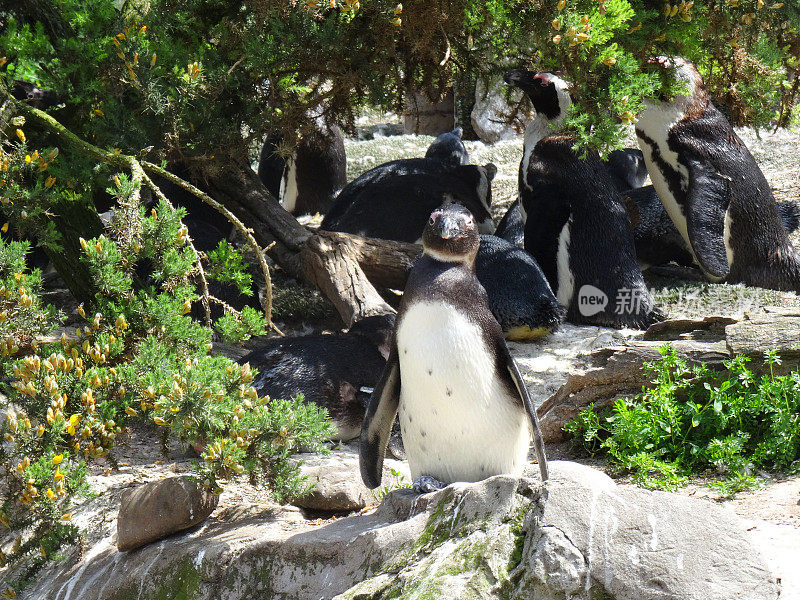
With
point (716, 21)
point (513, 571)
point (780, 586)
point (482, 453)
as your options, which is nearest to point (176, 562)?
point (482, 453)

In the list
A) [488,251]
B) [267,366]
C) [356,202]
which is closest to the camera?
[267,366]

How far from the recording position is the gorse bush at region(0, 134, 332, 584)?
3061mm

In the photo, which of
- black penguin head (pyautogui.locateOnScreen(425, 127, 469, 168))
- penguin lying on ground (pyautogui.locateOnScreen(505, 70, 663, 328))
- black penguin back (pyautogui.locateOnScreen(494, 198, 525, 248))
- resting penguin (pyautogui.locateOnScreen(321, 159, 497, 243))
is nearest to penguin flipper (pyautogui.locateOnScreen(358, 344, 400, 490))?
penguin lying on ground (pyautogui.locateOnScreen(505, 70, 663, 328))

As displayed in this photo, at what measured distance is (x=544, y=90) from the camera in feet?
22.6

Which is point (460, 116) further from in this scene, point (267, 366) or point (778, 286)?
point (267, 366)

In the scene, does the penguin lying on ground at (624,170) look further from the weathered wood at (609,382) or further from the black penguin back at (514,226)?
the weathered wood at (609,382)

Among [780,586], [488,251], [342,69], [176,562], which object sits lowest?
[176,562]

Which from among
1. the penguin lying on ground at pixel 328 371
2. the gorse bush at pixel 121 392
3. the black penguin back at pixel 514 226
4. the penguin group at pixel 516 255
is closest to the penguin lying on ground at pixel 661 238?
the penguin group at pixel 516 255

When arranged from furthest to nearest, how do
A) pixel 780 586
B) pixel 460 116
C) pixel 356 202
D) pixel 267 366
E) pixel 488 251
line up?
pixel 460 116
pixel 356 202
pixel 488 251
pixel 267 366
pixel 780 586

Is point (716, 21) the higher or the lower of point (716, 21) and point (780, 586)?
the higher

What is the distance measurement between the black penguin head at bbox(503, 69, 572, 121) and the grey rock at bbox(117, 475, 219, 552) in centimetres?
446

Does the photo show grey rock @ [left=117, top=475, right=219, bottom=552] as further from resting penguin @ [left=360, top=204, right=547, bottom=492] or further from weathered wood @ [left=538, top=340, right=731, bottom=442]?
weathered wood @ [left=538, top=340, right=731, bottom=442]

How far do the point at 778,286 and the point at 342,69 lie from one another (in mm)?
3352

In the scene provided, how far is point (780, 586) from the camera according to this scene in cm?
209
